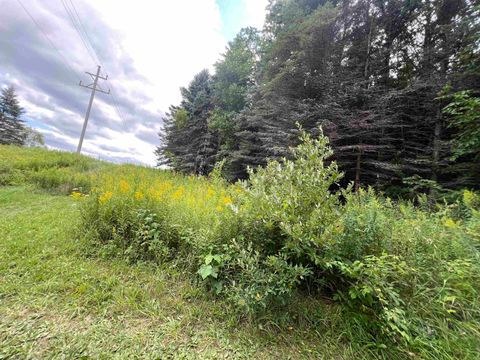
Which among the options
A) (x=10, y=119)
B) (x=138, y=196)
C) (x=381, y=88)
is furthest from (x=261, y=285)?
(x=10, y=119)

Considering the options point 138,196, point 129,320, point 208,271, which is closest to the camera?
point 129,320

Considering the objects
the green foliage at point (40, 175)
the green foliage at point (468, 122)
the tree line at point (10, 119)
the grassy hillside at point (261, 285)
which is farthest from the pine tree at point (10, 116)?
the green foliage at point (468, 122)

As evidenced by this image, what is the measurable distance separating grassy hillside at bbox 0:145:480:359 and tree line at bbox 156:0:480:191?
171 inches

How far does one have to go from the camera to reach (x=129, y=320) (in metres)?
1.43

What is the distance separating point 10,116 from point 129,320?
32.6 meters

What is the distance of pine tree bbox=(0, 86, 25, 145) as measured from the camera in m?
21.1

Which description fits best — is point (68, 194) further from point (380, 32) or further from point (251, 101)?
point (380, 32)

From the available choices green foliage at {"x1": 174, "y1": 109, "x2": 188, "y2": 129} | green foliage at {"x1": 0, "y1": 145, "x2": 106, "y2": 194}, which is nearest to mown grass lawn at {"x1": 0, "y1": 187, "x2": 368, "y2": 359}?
green foliage at {"x1": 0, "y1": 145, "x2": 106, "y2": 194}

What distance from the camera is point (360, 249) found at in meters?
1.52

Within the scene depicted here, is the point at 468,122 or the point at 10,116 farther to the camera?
the point at 10,116

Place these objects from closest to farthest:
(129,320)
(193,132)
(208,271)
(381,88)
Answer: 1. (129,320)
2. (208,271)
3. (381,88)
4. (193,132)

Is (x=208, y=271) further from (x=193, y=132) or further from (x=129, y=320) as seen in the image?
(x=193, y=132)

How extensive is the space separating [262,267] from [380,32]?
948 cm

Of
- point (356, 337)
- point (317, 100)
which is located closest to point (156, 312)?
point (356, 337)
